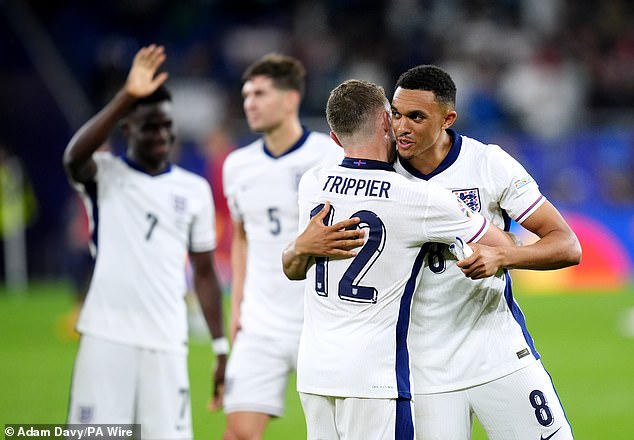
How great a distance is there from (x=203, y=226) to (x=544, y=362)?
6.59 m

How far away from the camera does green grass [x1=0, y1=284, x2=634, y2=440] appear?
9695 millimetres

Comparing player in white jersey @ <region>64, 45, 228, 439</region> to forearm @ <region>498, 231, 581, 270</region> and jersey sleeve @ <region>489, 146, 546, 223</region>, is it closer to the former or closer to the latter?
jersey sleeve @ <region>489, 146, 546, 223</region>

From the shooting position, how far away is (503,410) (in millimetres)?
5238

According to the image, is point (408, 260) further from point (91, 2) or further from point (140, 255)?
point (91, 2)

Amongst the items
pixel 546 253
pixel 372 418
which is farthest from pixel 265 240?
pixel 546 253

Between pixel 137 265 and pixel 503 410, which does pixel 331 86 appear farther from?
pixel 503 410

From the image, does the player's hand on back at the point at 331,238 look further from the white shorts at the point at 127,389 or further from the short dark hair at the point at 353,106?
the white shorts at the point at 127,389

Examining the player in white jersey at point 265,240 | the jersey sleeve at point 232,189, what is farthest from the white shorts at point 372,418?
the jersey sleeve at point 232,189

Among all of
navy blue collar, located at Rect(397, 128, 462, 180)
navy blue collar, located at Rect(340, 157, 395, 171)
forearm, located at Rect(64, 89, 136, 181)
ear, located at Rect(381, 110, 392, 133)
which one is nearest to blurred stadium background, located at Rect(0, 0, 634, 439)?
forearm, located at Rect(64, 89, 136, 181)

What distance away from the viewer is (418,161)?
530cm

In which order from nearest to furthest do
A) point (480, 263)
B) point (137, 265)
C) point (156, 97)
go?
point (480, 263), point (137, 265), point (156, 97)

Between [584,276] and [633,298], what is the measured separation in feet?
6.11

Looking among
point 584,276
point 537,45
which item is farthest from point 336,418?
point 537,45

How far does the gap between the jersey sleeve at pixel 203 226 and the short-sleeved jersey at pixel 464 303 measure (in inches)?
73.8
